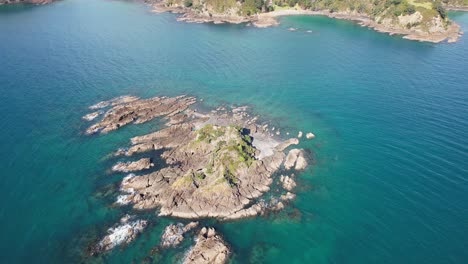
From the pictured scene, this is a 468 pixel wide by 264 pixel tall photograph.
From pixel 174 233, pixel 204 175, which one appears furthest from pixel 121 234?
pixel 204 175

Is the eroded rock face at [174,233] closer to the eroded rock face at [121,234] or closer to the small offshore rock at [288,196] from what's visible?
the eroded rock face at [121,234]

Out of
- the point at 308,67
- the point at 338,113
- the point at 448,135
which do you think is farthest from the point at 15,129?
the point at 448,135

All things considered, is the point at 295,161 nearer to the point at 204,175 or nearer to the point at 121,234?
the point at 204,175

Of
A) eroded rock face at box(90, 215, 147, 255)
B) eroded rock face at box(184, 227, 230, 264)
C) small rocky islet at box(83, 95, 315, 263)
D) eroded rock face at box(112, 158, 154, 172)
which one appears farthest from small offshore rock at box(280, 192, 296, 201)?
eroded rock face at box(112, 158, 154, 172)

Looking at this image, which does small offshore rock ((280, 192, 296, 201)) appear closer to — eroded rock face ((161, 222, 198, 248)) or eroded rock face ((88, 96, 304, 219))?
eroded rock face ((88, 96, 304, 219))

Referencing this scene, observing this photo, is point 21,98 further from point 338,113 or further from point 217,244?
point 338,113

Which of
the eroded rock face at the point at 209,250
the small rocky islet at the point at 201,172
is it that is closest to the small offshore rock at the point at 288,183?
the small rocky islet at the point at 201,172
